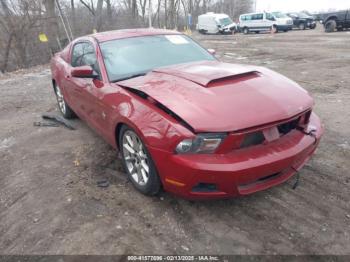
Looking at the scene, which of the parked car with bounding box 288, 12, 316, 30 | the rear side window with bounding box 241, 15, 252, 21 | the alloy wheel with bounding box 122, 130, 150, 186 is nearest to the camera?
the alloy wheel with bounding box 122, 130, 150, 186

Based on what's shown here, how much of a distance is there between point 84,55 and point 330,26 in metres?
21.1

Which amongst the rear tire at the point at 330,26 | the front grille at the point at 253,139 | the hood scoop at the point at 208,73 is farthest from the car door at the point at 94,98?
the rear tire at the point at 330,26

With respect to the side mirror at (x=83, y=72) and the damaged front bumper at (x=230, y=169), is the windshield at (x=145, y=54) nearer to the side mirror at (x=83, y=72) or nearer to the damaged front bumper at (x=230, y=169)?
the side mirror at (x=83, y=72)

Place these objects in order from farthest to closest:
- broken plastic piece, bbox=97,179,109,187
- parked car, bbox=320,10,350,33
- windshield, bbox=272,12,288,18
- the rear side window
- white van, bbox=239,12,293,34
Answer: the rear side window < windshield, bbox=272,12,288,18 < white van, bbox=239,12,293,34 < parked car, bbox=320,10,350,33 < broken plastic piece, bbox=97,179,109,187

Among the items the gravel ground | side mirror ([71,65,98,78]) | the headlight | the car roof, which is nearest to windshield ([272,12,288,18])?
the gravel ground

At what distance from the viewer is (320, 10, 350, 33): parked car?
19.8 meters

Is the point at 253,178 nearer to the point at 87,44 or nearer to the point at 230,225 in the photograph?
the point at 230,225

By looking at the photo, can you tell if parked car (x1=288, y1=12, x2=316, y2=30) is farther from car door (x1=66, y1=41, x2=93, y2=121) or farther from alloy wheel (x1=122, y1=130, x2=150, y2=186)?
alloy wheel (x1=122, y1=130, x2=150, y2=186)

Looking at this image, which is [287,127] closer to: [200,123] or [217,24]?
[200,123]

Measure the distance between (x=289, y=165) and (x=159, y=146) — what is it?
1.10m

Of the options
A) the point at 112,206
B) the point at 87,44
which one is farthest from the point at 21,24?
the point at 112,206

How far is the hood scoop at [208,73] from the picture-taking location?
Answer: 3.11 meters

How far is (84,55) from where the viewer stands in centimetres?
456

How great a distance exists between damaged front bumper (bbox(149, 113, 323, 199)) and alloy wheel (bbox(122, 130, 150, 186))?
12.6 inches
